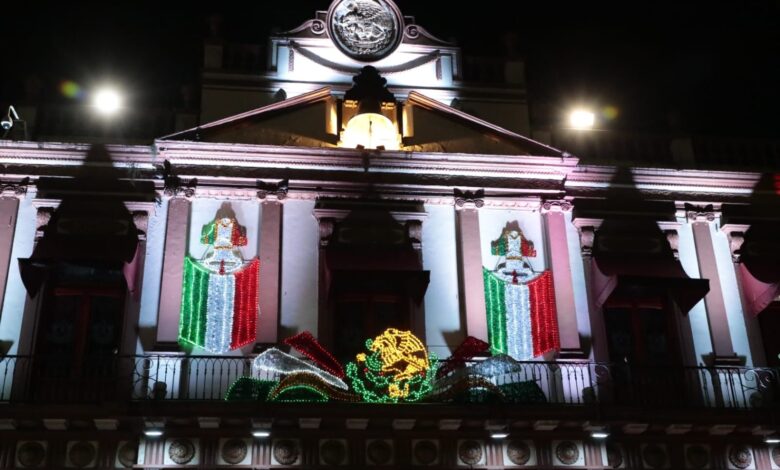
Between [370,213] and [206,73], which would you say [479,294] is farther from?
[206,73]

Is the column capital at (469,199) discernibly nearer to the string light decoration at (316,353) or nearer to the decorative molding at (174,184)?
the string light decoration at (316,353)

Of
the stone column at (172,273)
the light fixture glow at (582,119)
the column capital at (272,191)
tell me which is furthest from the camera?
the light fixture glow at (582,119)

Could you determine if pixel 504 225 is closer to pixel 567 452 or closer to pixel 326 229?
pixel 326 229

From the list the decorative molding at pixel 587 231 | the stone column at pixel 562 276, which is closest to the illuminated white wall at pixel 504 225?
the stone column at pixel 562 276

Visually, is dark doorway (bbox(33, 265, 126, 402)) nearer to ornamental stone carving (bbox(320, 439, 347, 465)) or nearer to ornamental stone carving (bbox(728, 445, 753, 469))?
ornamental stone carving (bbox(320, 439, 347, 465))

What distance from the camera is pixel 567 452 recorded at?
18625 mm

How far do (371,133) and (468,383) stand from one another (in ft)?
21.0

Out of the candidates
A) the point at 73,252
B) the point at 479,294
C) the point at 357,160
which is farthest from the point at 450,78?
the point at 73,252

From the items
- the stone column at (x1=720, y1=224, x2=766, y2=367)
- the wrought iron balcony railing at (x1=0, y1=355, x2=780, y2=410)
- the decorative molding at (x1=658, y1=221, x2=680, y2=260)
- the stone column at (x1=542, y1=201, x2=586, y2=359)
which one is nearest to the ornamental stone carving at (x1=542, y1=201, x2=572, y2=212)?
the stone column at (x1=542, y1=201, x2=586, y2=359)

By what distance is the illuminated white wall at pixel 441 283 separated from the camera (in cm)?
1975

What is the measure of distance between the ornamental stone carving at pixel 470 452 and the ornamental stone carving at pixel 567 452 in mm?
1455

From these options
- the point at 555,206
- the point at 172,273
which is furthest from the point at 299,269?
the point at 555,206

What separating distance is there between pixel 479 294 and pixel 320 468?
4.81m

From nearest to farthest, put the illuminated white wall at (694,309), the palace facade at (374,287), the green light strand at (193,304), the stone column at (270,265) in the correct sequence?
the palace facade at (374,287)
the green light strand at (193,304)
the stone column at (270,265)
the illuminated white wall at (694,309)
